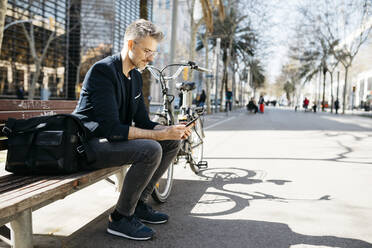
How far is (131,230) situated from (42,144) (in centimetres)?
97

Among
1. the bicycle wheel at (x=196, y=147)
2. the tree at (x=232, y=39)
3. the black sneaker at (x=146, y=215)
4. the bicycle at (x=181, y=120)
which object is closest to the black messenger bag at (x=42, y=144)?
the black sneaker at (x=146, y=215)

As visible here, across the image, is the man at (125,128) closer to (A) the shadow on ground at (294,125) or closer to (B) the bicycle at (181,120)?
(B) the bicycle at (181,120)

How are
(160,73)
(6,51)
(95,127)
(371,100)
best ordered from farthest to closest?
(371,100), (6,51), (160,73), (95,127)

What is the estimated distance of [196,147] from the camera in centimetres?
549

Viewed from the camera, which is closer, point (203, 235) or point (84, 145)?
point (84, 145)

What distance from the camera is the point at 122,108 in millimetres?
3070

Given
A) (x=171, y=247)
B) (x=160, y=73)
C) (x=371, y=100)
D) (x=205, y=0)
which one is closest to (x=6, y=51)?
(x=205, y=0)

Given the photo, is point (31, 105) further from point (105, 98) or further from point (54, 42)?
point (54, 42)

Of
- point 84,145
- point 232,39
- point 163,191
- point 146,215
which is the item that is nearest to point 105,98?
point 84,145

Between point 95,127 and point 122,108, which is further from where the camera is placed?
point 122,108

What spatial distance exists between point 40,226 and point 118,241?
0.79m

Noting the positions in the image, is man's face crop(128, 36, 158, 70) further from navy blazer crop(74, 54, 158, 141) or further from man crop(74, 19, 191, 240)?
navy blazer crop(74, 54, 158, 141)

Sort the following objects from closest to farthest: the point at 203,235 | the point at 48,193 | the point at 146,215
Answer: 1. the point at 48,193
2. the point at 203,235
3. the point at 146,215

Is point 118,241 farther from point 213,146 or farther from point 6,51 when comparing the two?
point 6,51
